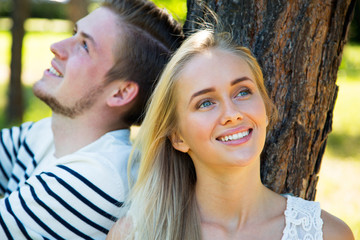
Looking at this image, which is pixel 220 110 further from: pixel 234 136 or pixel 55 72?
pixel 55 72

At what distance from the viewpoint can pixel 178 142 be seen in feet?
8.10

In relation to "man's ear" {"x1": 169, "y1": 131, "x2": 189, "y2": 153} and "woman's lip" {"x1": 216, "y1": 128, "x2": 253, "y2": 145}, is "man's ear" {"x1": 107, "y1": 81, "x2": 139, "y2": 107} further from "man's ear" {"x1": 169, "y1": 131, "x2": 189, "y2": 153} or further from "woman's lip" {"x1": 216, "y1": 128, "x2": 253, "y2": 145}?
"woman's lip" {"x1": 216, "y1": 128, "x2": 253, "y2": 145}

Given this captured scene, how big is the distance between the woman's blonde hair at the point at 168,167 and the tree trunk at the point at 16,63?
6000mm

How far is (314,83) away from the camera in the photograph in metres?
2.63

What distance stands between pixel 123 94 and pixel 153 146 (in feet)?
2.00

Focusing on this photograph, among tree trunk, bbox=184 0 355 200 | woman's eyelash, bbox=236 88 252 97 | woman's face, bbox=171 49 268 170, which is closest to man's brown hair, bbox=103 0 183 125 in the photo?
tree trunk, bbox=184 0 355 200

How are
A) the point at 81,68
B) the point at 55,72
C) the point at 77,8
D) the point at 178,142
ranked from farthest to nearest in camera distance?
the point at 77,8, the point at 55,72, the point at 81,68, the point at 178,142

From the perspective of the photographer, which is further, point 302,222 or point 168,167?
point 168,167

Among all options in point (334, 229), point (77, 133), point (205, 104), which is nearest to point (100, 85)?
point (77, 133)

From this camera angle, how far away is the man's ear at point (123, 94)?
119 inches

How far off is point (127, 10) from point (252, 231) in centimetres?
157

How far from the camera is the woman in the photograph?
89.0 inches

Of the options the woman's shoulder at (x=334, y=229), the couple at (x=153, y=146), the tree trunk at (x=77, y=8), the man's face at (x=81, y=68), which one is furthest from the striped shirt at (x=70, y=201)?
the tree trunk at (x=77, y=8)

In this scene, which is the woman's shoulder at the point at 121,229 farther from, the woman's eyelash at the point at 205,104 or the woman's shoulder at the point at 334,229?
the woman's shoulder at the point at 334,229
